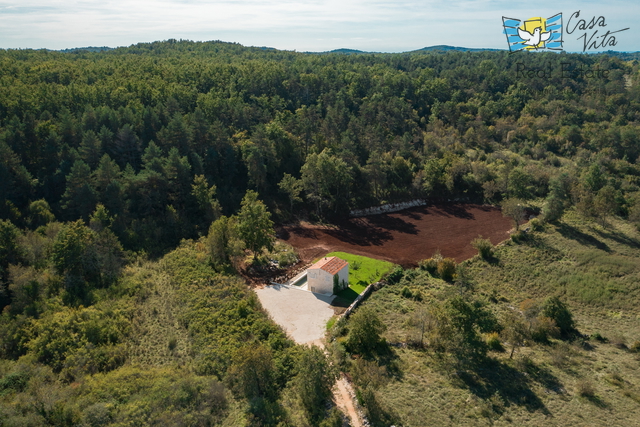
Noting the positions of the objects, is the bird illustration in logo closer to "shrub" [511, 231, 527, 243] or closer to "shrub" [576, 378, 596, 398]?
"shrub" [511, 231, 527, 243]

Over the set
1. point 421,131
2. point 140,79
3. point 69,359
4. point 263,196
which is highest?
point 140,79

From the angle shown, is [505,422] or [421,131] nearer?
[505,422]

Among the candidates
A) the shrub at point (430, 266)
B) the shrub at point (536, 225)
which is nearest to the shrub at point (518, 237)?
the shrub at point (536, 225)

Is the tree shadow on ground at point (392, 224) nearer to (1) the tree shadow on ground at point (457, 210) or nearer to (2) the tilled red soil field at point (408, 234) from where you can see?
(2) the tilled red soil field at point (408, 234)

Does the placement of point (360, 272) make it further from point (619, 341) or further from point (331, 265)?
point (619, 341)

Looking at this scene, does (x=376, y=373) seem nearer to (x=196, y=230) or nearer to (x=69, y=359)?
(x=69, y=359)

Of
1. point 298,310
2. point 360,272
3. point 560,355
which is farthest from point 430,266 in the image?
point 298,310

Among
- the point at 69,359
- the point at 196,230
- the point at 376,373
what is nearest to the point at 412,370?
the point at 376,373
